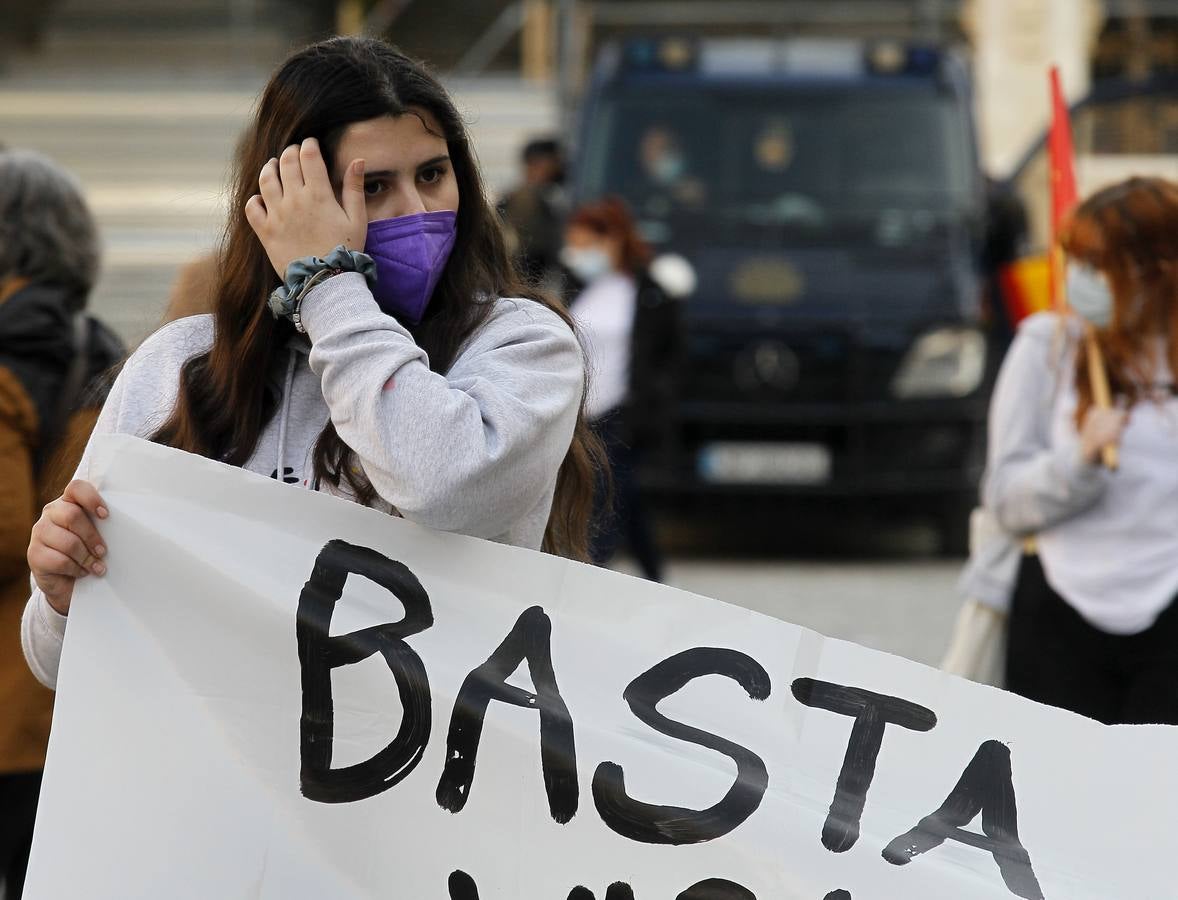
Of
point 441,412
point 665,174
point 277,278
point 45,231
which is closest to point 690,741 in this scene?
point 441,412

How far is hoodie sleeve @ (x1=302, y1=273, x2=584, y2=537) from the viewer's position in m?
2.13

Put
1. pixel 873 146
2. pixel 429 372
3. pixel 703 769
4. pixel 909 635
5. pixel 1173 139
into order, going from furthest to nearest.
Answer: pixel 873 146
pixel 1173 139
pixel 909 635
pixel 703 769
pixel 429 372

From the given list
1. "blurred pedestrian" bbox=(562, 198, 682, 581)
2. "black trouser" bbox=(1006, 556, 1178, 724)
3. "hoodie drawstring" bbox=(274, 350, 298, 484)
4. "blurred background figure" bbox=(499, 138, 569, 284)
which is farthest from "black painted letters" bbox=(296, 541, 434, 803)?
"blurred background figure" bbox=(499, 138, 569, 284)

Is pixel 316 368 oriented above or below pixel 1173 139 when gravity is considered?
above

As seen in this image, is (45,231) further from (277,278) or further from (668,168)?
(668,168)

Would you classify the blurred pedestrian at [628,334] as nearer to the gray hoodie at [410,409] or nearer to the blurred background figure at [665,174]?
the blurred background figure at [665,174]

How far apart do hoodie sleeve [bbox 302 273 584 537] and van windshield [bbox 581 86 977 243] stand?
25.7 feet

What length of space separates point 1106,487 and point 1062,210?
0.62 metres

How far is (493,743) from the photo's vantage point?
2.29m

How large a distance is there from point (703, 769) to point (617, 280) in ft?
19.4

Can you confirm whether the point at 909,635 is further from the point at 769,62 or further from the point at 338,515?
the point at 338,515

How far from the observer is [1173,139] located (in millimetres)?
9289

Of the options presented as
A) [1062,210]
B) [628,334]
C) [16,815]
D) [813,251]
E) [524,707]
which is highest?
[1062,210]

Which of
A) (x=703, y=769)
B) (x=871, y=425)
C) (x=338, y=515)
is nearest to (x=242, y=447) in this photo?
(x=338, y=515)
